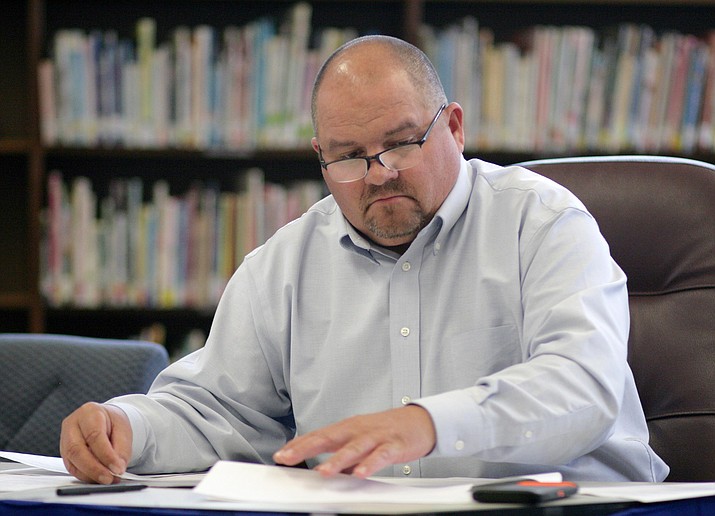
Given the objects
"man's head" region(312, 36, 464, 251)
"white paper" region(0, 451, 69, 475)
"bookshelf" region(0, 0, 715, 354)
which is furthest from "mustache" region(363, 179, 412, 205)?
"bookshelf" region(0, 0, 715, 354)

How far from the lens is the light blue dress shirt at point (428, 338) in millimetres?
1213

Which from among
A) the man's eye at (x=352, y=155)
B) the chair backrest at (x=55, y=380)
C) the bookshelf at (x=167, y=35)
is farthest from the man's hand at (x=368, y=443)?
the bookshelf at (x=167, y=35)

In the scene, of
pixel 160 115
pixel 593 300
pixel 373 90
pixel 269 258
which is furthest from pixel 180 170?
pixel 593 300

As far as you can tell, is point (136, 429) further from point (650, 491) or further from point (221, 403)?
point (650, 491)

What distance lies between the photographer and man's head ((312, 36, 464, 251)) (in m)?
1.45

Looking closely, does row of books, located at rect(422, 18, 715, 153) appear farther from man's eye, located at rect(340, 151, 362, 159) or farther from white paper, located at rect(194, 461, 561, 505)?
white paper, located at rect(194, 461, 561, 505)

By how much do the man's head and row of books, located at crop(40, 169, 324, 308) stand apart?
1.36m

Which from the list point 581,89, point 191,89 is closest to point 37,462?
point 191,89

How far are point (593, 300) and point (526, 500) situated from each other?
434 millimetres

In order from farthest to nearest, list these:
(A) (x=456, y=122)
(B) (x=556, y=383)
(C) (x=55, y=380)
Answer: (C) (x=55, y=380)
(A) (x=456, y=122)
(B) (x=556, y=383)

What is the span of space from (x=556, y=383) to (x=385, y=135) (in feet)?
1.55

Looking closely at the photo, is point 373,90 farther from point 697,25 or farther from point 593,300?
point 697,25

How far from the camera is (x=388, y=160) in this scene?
1.45 meters

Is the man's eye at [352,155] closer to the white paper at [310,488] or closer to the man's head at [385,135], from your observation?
the man's head at [385,135]
